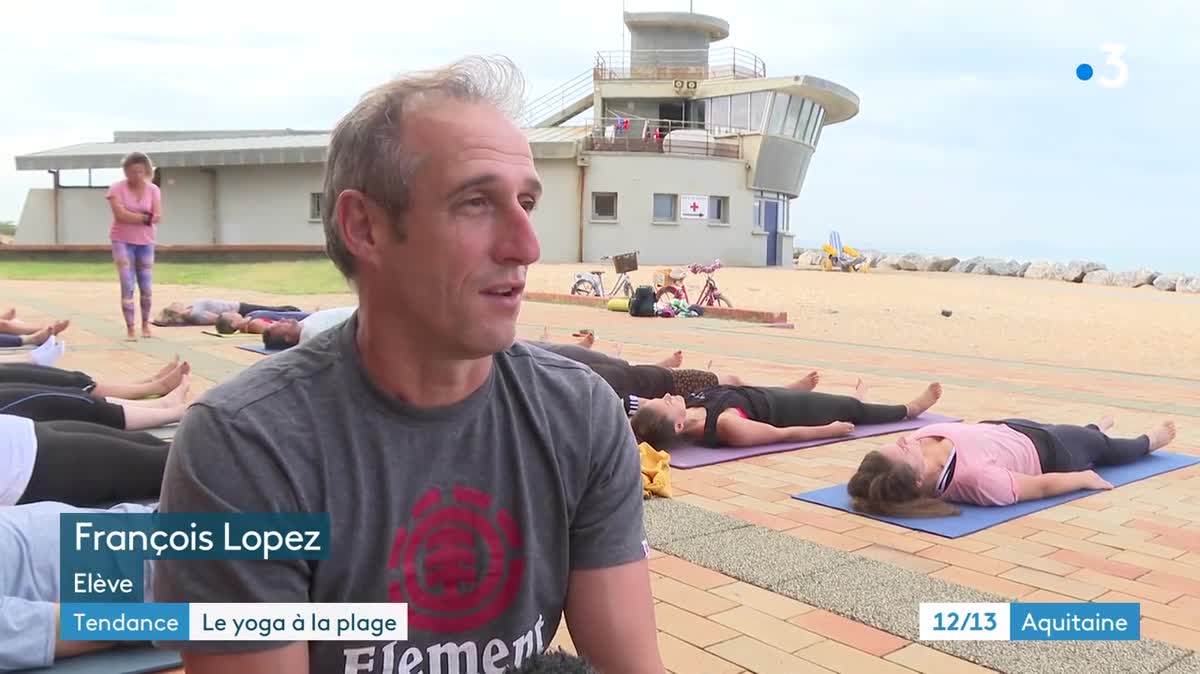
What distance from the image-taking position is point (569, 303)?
18672 mm

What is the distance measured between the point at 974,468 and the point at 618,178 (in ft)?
95.1

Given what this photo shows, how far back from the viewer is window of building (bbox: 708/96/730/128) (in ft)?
120

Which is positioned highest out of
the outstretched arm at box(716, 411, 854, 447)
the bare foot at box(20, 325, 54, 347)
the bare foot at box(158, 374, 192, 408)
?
the bare foot at box(20, 325, 54, 347)

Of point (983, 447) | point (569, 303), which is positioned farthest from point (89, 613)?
point (569, 303)

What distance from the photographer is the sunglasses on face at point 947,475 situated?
4582 millimetres

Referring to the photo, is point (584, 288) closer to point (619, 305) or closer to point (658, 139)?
point (619, 305)

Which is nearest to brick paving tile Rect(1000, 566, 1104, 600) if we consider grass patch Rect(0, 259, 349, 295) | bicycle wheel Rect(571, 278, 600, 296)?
bicycle wheel Rect(571, 278, 600, 296)

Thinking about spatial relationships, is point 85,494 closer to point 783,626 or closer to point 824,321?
point 783,626

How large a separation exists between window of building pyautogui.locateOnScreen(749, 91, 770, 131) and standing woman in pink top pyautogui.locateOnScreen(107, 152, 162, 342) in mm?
28403

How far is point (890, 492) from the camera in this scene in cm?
438

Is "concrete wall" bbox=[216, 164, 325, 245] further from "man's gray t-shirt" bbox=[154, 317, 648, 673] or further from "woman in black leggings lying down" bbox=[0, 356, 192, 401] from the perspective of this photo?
"man's gray t-shirt" bbox=[154, 317, 648, 673]

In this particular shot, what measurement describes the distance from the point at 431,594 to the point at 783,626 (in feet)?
6.08

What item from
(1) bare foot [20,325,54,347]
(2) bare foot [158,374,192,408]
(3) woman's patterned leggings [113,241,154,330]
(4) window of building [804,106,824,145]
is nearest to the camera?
(2) bare foot [158,374,192,408]

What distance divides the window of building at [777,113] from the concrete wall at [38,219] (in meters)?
26.2
